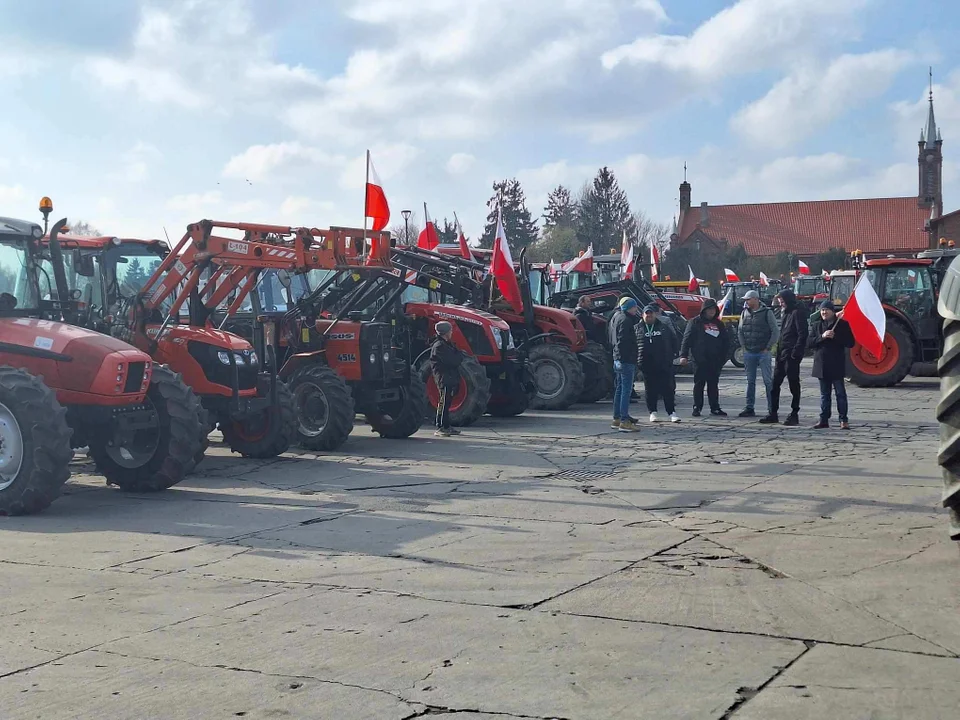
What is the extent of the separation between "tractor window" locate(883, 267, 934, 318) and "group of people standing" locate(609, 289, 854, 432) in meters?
6.16

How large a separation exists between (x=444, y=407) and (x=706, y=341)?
4.51 m

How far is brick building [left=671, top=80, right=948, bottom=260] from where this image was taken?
8875 centimetres

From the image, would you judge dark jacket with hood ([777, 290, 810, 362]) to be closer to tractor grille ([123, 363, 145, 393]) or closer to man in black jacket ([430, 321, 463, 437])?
man in black jacket ([430, 321, 463, 437])

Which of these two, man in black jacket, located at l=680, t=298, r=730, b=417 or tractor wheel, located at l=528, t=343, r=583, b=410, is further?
tractor wheel, located at l=528, t=343, r=583, b=410

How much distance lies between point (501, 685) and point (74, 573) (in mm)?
3528

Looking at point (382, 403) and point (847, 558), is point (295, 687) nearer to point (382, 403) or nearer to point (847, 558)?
point (847, 558)

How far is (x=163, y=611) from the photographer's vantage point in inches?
244

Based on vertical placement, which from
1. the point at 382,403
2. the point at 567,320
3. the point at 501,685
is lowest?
the point at 501,685

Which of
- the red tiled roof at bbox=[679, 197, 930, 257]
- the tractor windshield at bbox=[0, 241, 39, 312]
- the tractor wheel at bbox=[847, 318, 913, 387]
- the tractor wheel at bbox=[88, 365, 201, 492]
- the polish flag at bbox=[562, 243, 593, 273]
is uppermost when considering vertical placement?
the red tiled roof at bbox=[679, 197, 930, 257]

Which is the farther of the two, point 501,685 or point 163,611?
point 163,611

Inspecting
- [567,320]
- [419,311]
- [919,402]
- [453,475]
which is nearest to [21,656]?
[453,475]

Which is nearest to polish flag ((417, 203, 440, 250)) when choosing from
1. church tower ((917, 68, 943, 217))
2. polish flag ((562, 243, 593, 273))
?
polish flag ((562, 243, 593, 273))

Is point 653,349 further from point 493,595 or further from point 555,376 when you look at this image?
point 493,595

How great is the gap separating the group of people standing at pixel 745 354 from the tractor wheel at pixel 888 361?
5580mm
